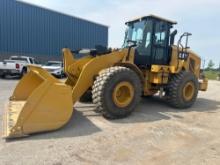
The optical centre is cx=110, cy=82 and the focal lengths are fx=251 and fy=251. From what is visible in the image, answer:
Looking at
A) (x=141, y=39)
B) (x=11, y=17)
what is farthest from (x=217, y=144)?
(x=11, y=17)

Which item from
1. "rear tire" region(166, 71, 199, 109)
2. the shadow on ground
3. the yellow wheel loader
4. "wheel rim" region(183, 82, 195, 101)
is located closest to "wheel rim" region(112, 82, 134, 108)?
the yellow wheel loader

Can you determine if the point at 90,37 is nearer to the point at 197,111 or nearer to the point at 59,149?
the point at 197,111

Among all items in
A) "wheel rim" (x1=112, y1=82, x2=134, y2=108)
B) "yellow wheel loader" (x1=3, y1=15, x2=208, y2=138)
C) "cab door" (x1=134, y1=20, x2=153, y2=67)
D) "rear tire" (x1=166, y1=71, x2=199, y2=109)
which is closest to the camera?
"yellow wheel loader" (x1=3, y1=15, x2=208, y2=138)

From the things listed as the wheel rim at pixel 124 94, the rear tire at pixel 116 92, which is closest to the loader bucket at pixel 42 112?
the rear tire at pixel 116 92

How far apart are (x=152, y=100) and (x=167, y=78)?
137 cm

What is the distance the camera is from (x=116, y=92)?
5.66 m

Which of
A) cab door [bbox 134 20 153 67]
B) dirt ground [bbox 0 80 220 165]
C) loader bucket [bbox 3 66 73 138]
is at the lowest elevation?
dirt ground [bbox 0 80 220 165]

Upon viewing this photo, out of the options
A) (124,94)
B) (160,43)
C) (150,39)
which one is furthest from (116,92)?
(160,43)

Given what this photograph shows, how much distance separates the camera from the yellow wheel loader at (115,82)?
448 centimetres

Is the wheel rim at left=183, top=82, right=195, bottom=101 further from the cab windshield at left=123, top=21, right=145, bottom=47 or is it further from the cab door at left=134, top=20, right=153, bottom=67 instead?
the cab windshield at left=123, top=21, right=145, bottom=47

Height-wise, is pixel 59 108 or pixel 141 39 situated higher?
pixel 141 39

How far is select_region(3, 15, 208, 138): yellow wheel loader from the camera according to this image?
4.48 meters

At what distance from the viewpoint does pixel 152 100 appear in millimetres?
8461

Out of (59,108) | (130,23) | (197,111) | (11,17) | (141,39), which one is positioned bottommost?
(197,111)
